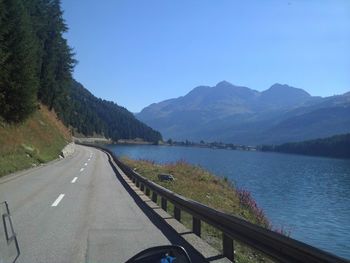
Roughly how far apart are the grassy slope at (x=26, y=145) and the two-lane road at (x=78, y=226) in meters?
10.2

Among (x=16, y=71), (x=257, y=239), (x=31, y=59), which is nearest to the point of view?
(x=257, y=239)

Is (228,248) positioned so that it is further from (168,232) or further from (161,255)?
Answer: (161,255)

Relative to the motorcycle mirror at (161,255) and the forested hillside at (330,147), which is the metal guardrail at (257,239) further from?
the forested hillside at (330,147)

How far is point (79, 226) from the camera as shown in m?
11.5

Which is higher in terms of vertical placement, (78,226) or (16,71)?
(16,71)

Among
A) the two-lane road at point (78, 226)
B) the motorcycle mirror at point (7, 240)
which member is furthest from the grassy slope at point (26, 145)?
the motorcycle mirror at point (7, 240)

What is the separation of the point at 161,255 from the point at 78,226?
732 centimetres

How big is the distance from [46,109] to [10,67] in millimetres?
36962

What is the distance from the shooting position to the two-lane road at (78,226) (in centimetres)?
862

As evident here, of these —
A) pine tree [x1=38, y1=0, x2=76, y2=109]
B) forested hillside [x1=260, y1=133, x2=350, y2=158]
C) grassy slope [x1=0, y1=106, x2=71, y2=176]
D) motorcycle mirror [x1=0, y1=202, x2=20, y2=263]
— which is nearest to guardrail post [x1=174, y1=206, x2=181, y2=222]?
motorcycle mirror [x1=0, y1=202, x2=20, y2=263]

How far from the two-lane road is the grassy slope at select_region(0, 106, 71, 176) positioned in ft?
33.5

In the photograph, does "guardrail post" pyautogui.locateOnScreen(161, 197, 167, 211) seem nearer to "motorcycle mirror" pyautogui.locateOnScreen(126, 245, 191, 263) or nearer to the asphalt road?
the asphalt road

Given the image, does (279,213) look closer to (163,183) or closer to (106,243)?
(163,183)

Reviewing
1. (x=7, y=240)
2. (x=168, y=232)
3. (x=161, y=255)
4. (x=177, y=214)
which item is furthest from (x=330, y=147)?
(x=161, y=255)
